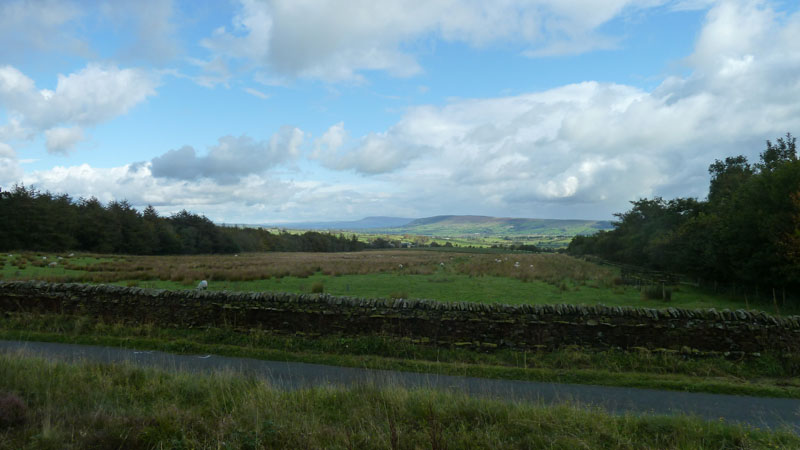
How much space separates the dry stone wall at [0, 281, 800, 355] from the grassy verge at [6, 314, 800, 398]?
0.97ft

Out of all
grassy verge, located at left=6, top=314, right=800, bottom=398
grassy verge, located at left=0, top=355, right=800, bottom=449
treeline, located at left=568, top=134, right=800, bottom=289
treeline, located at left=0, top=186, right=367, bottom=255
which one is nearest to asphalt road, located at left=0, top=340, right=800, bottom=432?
grassy verge, located at left=6, top=314, right=800, bottom=398

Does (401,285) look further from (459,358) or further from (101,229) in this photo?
(101,229)

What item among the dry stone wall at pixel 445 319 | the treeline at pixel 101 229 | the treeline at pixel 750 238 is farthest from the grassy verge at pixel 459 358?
the treeline at pixel 101 229

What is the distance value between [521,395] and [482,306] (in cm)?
336

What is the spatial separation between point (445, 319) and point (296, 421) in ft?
20.5

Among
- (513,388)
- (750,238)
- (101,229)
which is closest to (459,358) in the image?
(513,388)

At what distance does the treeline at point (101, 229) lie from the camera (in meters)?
46.5

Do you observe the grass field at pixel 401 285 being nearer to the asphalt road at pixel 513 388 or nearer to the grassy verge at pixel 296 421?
the asphalt road at pixel 513 388

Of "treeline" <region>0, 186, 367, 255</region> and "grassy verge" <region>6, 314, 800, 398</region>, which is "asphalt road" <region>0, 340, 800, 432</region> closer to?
"grassy verge" <region>6, 314, 800, 398</region>

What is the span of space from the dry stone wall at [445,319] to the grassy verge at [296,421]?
471cm

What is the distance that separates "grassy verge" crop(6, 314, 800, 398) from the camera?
830 centimetres

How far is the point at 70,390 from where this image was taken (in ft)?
18.1

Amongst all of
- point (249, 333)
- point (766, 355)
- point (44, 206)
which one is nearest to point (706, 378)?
point (766, 355)

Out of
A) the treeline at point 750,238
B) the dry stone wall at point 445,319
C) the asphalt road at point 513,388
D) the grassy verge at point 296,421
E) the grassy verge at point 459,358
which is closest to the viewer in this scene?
the grassy verge at point 296,421
